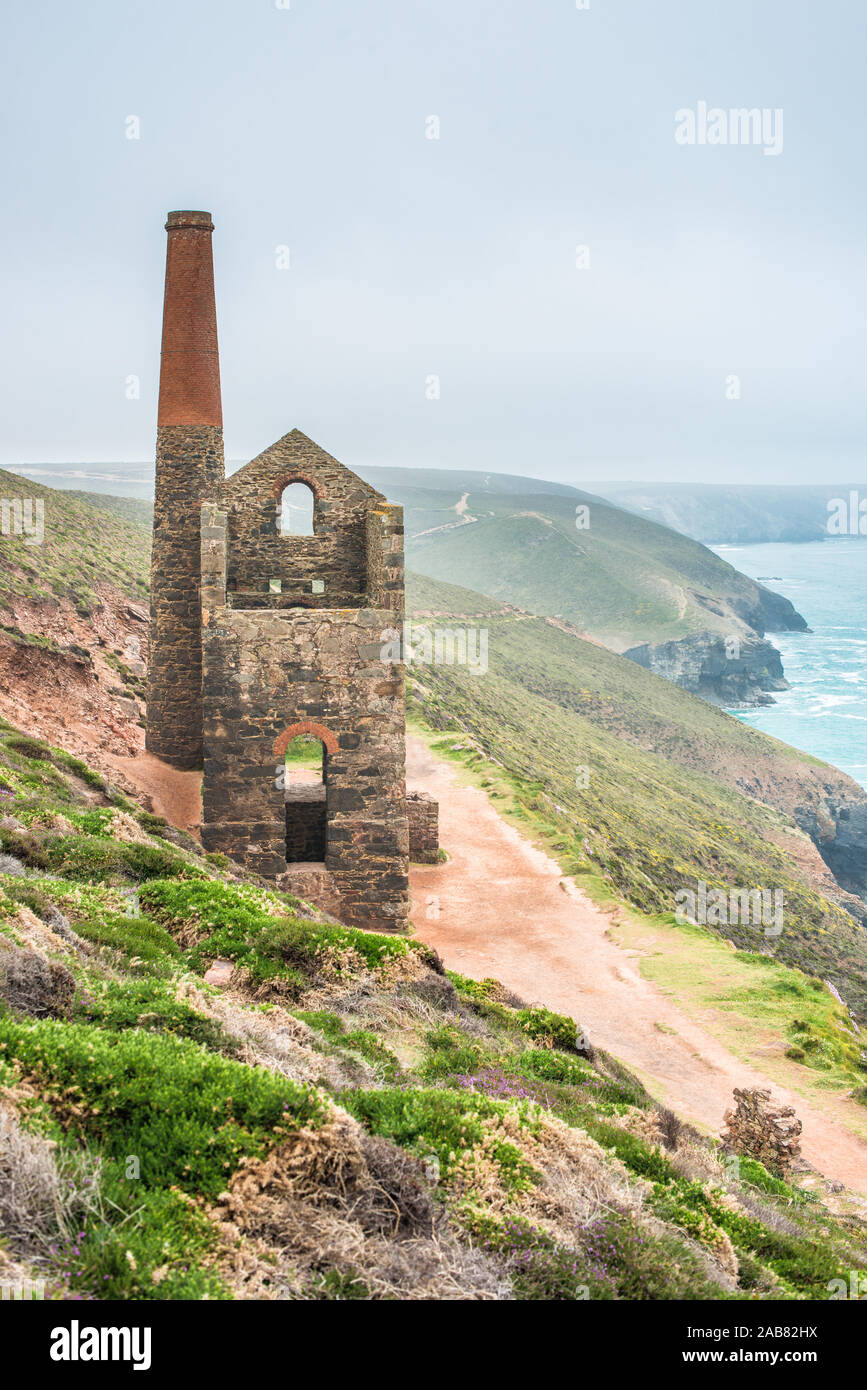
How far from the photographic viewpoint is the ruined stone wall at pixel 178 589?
22453 mm

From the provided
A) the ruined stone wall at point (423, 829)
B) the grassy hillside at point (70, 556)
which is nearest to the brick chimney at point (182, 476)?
the ruined stone wall at point (423, 829)

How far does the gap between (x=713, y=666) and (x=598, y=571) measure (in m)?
24.6

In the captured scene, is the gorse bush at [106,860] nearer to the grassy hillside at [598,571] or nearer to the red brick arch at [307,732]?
the red brick arch at [307,732]

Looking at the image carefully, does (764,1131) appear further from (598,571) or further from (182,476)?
(598,571)

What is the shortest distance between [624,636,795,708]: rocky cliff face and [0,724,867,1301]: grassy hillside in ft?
300

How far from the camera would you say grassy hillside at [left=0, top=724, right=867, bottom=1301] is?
18.7 ft

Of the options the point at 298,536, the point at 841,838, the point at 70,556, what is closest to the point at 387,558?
the point at 298,536

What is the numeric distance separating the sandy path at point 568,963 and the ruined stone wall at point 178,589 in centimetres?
637

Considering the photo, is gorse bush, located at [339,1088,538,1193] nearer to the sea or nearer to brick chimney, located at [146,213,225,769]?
brick chimney, located at [146,213,225,769]

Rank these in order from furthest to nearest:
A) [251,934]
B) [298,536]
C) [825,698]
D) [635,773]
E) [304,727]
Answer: [825,698], [635,773], [298,536], [304,727], [251,934]

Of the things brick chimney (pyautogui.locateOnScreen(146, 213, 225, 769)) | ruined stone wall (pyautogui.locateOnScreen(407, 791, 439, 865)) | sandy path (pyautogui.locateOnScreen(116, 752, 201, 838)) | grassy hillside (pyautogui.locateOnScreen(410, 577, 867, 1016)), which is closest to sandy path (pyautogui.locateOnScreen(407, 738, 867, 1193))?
ruined stone wall (pyautogui.locateOnScreen(407, 791, 439, 865))

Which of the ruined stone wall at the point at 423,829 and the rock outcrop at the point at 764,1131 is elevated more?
the ruined stone wall at the point at 423,829

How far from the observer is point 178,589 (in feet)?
75.3
